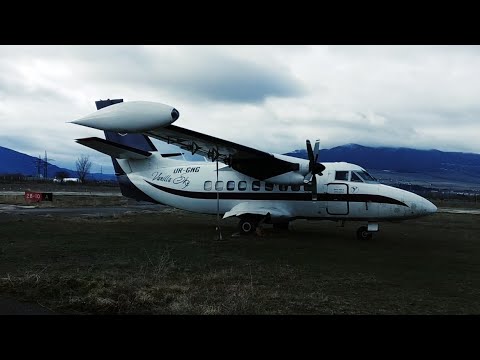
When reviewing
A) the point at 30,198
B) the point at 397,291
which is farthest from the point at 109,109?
the point at 30,198

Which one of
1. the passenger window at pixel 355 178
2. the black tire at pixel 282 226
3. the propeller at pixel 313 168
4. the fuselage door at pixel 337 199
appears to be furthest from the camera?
the black tire at pixel 282 226

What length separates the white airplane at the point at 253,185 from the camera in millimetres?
17281

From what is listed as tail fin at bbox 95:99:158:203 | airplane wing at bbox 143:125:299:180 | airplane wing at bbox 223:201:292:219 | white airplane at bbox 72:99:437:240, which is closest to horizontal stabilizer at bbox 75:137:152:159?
white airplane at bbox 72:99:437:240

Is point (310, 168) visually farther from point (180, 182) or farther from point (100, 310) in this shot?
point (100, 310)

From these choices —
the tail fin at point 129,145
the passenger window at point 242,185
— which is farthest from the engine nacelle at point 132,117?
the tail fin at point 129,145

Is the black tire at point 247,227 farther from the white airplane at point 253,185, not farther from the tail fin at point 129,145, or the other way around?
the tail fin at point 129,145

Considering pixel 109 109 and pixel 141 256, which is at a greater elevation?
pixel 109 109

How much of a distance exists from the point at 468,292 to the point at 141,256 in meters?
8.36

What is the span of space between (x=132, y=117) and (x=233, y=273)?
438 cm

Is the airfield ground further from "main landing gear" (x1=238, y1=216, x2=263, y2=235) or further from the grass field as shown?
"main landing gear" (x1=238, y1=216, x2=263, y2=235)

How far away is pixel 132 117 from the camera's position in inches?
369

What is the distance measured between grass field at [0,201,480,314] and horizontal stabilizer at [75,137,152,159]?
13.4 ft

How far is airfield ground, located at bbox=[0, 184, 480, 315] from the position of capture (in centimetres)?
670

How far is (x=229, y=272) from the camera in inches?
381
